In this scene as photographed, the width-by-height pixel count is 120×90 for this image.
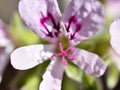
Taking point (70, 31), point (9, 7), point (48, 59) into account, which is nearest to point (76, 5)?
point (70, 31)

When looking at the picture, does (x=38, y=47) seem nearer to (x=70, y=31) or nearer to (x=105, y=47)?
(x=70, y=31)

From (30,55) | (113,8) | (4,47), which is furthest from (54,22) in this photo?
(113,8)

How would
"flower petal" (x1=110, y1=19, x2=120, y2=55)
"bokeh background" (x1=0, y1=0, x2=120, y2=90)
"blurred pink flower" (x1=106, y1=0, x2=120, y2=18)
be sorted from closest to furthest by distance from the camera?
"flower petal" (x1=110, y1=19, x2=120, y2=55) → "bokeh background" (x1=0, y1=0, x2=120, y2=90) → "blurred pink flower" (x1=106, y1=0, x2=120, y2=18)

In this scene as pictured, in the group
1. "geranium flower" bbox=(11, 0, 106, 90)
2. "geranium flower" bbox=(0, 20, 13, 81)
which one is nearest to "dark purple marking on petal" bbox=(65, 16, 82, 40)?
"geranium flower" bbox=(11, 0, 106, 90)

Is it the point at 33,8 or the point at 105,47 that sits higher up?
the point at 33,8

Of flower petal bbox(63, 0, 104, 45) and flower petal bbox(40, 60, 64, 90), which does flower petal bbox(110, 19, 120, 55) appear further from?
flower petal bbox(40, 60, 64, 90)

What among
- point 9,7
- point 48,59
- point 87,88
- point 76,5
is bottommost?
point 9,7
